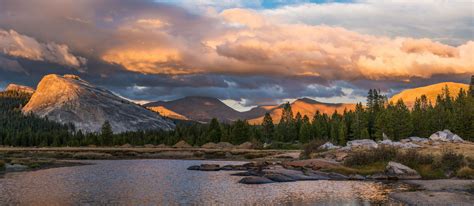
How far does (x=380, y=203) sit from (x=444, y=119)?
117m

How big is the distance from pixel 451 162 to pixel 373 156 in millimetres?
14080

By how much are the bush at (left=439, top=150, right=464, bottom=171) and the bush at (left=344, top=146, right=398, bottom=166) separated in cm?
897

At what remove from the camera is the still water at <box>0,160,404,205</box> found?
5066 centimetres

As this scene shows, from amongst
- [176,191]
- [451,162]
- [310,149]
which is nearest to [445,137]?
[310,149]

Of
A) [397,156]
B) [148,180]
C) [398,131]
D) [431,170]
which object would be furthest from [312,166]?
[398,131]

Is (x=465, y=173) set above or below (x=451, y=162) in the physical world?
below

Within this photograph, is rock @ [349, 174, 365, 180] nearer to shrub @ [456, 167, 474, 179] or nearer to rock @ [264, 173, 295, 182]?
rock @ [264, 173, 295, 182]

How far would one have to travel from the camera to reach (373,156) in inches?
3469

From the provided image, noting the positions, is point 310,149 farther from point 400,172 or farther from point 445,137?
point 400,172

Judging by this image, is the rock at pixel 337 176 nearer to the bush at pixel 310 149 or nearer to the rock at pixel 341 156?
the rock at pixel 341 156

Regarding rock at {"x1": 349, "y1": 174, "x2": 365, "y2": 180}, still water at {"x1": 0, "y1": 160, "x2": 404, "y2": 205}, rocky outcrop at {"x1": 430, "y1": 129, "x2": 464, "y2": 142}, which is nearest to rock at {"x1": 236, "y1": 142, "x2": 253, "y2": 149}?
rocky outcrop at {"x1": 430, "y1": 129, "x2": 464, "y2": 142}

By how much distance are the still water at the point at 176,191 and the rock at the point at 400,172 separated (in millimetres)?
9058

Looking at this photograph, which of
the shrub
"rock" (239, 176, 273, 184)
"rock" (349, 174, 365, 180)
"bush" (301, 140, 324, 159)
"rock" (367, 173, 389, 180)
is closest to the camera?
"rock" (239, 176, 273, 184)

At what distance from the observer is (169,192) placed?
5847 cm
